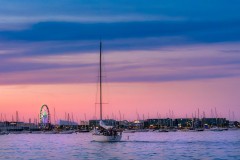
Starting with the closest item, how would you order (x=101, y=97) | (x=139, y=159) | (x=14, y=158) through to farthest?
1. (x=139, y=159)
2. (x=14, y=158)
3. (x=101, y=97)

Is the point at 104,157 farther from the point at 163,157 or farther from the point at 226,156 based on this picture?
the point at 226,156

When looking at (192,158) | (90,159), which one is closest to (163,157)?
(192,158)

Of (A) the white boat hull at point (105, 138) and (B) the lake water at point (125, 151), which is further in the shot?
(A) the white boat hull at point (105, 138)

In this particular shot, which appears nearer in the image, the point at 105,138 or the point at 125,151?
the point at 125,151

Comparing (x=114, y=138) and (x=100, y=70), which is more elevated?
(x=100, y=70)

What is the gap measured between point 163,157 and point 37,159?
16258mm

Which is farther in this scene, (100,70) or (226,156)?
(100,70)

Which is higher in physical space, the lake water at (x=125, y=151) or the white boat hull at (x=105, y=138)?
the white boat hull at (x=105, y=138)

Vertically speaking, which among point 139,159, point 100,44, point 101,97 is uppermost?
point 100,44

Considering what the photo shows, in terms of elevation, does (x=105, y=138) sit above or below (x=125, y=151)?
above

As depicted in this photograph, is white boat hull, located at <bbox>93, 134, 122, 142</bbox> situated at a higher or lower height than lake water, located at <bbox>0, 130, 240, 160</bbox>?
higher

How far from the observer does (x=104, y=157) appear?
83.9m

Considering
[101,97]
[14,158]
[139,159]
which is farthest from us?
[101,97]

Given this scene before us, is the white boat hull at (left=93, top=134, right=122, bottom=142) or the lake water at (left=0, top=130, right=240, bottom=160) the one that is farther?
the white boat hull at (left=93, top=134, right=122, bottom=142)
